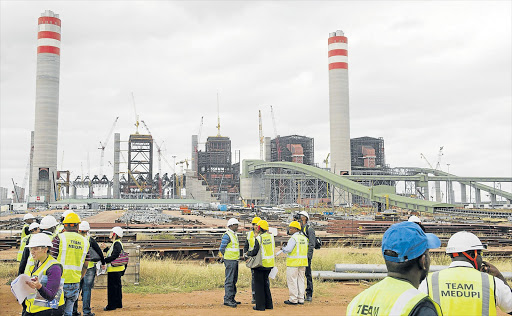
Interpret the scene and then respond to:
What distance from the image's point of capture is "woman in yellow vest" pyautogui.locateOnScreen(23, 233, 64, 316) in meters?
4.78

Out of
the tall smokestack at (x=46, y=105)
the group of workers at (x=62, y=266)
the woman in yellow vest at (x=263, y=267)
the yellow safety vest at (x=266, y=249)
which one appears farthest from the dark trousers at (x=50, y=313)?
the tall smokestack at (x=46, y=105)

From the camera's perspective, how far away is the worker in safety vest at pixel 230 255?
31.8 feet

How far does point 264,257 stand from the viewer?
30.1ft

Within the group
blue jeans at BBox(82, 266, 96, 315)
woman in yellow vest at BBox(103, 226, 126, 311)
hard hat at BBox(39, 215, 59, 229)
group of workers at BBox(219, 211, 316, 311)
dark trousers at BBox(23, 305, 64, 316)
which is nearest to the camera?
dark trousers at BBox(23, 305, 64, 316)

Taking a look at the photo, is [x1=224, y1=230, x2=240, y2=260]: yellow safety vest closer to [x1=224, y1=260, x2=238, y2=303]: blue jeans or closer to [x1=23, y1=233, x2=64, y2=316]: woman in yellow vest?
[x1=224, y1=260, x2=238, y2=303]: blue jeans

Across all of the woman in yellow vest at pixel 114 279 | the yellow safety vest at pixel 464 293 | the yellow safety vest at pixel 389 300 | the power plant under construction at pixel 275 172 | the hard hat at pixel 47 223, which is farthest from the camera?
the power plant under construction at pixel 275 172

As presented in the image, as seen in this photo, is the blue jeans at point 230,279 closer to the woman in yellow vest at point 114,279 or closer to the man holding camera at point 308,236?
the man holding camera at point 308,236

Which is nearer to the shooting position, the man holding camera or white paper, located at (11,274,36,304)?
white paper, located at (11,274,36,304)

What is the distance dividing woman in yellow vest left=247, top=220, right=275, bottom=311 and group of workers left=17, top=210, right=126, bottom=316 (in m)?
2.69

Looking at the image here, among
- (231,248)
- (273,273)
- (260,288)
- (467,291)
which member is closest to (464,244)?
(467,291)

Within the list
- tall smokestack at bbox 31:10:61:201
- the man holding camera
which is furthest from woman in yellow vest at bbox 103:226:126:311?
tall smokestack at bbox 31:10:61:201

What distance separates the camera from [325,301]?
1046 cm

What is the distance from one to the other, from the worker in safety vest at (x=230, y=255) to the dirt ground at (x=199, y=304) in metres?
0.26

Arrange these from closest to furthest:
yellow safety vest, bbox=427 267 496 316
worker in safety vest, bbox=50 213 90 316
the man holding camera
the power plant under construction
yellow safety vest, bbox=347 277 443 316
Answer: yellow safety vest, bbox=347 277 443 316, yellow safety vest, bbox=427 267 496 316, worker in safety vest, bbox=50 213 90 316, the man holding camera, the power plant under construction
